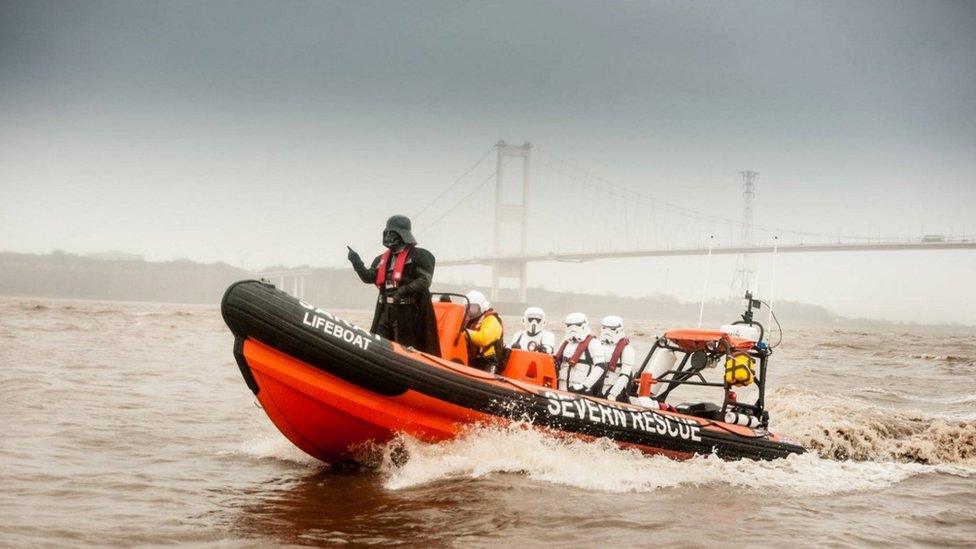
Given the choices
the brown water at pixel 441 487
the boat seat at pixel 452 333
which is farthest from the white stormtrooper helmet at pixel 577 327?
the brown water at pixel 441 487

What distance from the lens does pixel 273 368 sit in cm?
493

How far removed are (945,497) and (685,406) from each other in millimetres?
1907

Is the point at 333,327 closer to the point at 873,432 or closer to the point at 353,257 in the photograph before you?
the point at 353,257

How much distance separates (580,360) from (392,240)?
5.85ft

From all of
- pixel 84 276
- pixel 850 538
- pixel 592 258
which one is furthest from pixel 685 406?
pixel 84 276

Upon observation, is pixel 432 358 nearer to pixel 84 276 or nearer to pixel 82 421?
pixel 82 421

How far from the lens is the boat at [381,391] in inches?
192

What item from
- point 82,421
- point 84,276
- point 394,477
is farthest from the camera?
point 84,276

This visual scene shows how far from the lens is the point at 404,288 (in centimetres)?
534

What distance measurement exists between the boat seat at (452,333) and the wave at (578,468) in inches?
27.6

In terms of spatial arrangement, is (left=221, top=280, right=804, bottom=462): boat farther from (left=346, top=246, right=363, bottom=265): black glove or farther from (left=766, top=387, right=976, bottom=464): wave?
(left=766, top=387, right=976, bottom=464): wave

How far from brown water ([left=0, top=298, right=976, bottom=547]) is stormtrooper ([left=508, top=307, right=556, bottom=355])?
0.94 meters

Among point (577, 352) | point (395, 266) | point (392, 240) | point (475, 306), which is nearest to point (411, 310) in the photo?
point (395, 266)

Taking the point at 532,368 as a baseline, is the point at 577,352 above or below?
above
